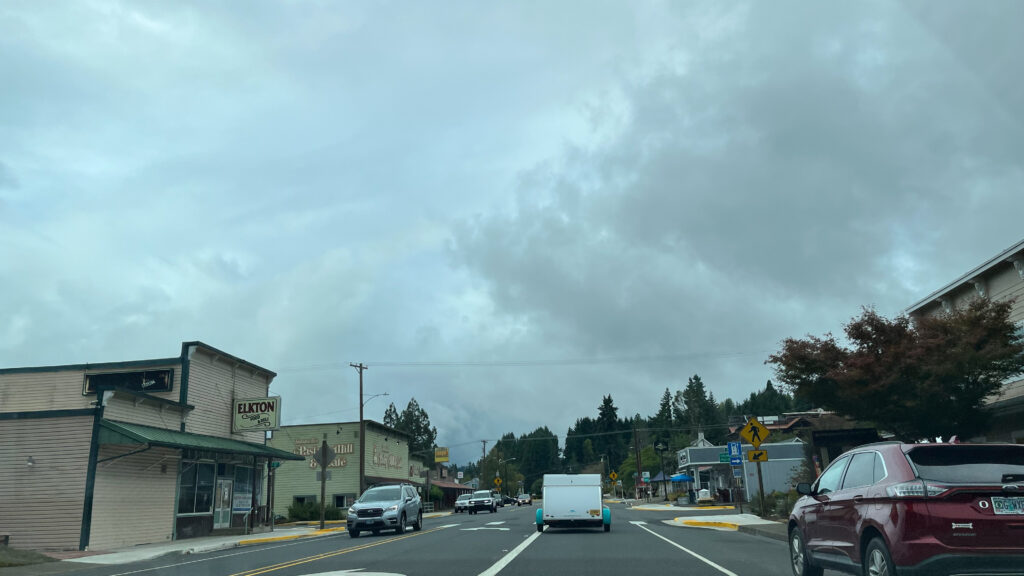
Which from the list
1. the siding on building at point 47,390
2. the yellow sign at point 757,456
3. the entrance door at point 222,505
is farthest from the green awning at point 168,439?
the yellow sign at point 757,456

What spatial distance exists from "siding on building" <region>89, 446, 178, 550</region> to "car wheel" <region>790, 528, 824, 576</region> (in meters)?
Result: 20.8

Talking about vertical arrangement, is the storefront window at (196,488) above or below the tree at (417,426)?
below

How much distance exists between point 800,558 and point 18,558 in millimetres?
18464

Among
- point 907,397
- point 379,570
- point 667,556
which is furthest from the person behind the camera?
point 907,397

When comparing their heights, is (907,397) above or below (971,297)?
below

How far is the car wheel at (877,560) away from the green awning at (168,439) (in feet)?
70.0

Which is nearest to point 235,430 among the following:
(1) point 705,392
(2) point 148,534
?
(2) point 148,534

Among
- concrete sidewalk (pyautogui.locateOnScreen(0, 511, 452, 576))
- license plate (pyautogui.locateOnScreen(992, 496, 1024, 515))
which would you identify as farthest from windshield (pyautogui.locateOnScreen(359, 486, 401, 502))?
license plate (pyautogui.locateOnScreen(992, 496, 1024, 515))

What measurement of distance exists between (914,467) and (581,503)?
15.6 metres

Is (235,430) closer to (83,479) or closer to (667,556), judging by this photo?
(83,479)

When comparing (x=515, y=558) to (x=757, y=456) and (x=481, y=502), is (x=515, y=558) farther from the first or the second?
(x=481, y=502)

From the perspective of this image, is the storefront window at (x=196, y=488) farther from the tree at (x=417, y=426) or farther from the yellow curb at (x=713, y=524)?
the tree at (x=417, y=426)

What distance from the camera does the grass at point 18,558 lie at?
1748 centimetres

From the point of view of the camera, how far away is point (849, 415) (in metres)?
23.4
